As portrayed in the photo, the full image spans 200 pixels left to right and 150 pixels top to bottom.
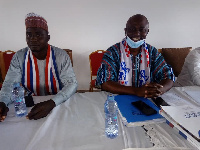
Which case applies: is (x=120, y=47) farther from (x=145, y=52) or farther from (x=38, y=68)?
(x=38, y=68)

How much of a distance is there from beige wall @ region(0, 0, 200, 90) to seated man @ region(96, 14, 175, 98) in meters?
1.66

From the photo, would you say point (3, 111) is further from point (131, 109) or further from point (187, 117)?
point (187, 117)

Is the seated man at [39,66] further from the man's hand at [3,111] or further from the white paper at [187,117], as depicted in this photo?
the white paper at [187,117]

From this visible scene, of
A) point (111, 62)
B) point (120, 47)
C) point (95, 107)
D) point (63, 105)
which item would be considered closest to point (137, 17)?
point (120, 47)

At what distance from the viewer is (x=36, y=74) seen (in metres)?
1.72

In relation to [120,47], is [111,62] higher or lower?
lower

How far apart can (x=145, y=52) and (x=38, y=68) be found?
1.05 m

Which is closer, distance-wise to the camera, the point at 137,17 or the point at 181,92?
the point at 181,92

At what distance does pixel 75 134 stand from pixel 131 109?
1.43 feet

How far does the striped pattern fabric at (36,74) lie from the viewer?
5.60 ft

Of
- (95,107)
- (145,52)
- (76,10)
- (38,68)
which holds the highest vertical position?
(76,10)

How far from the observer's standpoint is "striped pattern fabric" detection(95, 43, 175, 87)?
1682 millimetres

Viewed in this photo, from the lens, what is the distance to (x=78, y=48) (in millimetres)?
3465

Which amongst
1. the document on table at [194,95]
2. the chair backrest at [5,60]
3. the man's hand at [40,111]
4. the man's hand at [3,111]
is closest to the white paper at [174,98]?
the document on table at [194,95]
